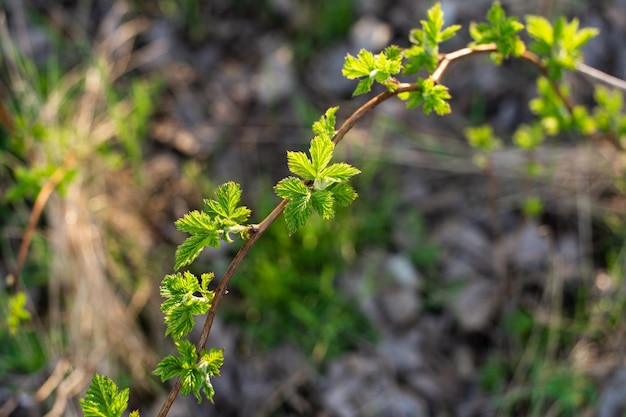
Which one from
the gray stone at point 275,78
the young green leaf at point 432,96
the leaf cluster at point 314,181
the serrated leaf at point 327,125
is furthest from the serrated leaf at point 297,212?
the gray stone at point 275,78

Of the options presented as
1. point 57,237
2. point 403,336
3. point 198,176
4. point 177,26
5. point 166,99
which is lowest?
point 403,336

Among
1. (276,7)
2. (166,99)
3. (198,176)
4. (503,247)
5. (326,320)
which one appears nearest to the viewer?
(326,320)

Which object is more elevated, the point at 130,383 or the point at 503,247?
the point at 503,247

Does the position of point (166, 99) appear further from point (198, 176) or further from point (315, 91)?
point (315, 91)

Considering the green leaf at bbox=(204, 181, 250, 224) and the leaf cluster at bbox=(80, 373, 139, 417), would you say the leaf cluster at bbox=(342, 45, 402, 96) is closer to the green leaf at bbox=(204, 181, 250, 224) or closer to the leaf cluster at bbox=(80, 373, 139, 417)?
the green leaf at bbox=(204, 181, 250, 224)

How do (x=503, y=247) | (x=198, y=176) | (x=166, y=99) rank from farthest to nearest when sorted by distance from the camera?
(x=166, y=99)
(x=198, y=176)
(x=503, y=247)

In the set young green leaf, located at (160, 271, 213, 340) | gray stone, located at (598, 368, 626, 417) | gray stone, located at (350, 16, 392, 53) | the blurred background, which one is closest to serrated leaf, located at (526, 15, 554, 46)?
the blurred background

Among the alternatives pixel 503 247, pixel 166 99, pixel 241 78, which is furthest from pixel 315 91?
pixel 503 247

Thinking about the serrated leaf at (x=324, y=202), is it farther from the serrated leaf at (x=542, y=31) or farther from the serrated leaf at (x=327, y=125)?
the serrated leaf at (x=542, y=31)
